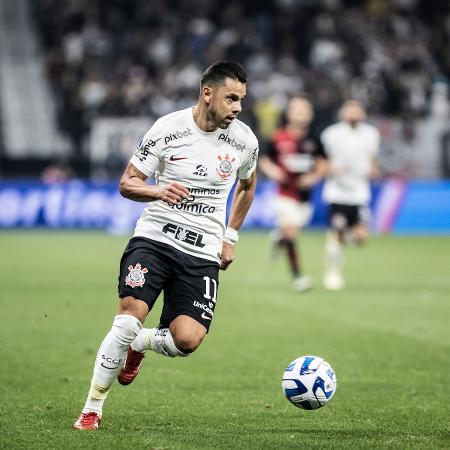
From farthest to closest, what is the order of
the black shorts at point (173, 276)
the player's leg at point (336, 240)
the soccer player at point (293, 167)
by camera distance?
the player's leg at point (336, 240) < the soccer player at point (293, 167) < the black shorts at point (173, 276)

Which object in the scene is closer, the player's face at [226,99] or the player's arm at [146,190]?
the player's arm at [146,190]

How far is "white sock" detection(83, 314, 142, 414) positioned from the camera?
6.50m

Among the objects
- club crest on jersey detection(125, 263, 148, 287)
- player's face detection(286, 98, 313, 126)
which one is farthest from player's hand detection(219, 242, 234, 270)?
player's face detection(286, 98, 313, 126)

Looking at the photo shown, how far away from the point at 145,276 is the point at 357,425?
1644mm

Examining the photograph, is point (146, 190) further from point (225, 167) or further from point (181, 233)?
point (225, 167)

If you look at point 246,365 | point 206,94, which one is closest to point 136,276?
point 206,94

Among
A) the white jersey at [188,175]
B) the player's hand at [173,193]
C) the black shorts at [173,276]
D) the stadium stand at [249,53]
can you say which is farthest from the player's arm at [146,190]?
the stadium stand at [249,53]

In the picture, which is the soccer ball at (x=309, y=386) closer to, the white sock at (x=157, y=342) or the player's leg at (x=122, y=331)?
the white sock at (x=157, y=342)

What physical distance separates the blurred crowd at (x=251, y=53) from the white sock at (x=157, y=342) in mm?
20029

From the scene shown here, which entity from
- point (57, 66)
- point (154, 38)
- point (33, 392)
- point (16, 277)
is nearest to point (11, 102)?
point (57, 66)

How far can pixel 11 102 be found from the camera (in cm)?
3052

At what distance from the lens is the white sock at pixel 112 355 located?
21.3ft

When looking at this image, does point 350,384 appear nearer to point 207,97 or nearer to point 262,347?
point 262,347

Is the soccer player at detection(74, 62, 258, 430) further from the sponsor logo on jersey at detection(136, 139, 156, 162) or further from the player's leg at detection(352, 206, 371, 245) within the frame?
the player's leg at detection(352, 206, 371, 245)
